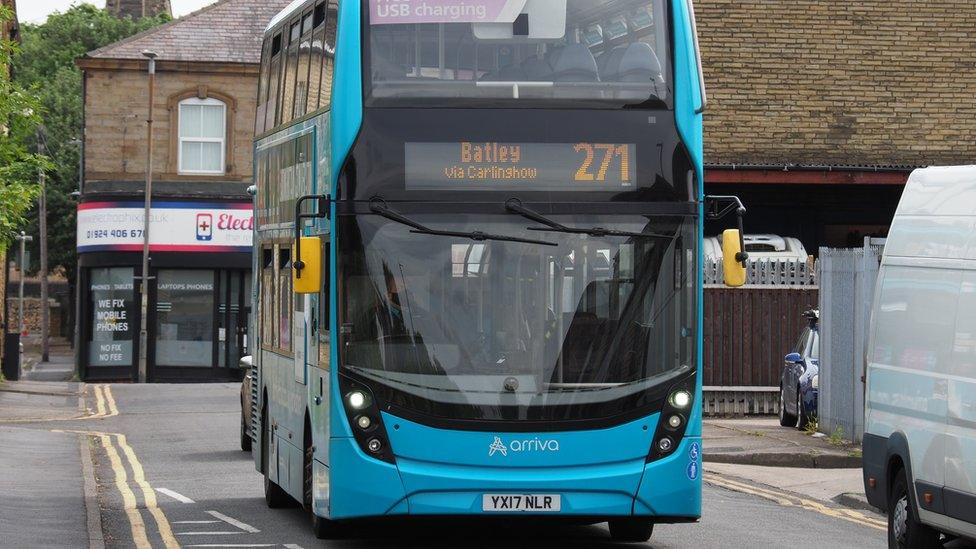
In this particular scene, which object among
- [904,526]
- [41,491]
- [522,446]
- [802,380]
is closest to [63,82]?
[802,380]

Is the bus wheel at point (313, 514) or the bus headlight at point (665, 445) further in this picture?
the bus wheel at point (313, 514)

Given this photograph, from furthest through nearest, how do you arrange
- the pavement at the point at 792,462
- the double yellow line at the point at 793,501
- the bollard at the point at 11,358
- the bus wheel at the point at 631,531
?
the bollard at the point at 11,358 < the pavement at the point at 792,462 < the double yellow line at the point at 793,501 < the bus wheel at the point at 631,531

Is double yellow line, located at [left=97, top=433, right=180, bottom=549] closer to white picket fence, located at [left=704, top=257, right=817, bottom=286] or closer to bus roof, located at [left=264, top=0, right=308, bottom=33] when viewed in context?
bus roof, located at [left=264, top=0, right=308, bottom=33]

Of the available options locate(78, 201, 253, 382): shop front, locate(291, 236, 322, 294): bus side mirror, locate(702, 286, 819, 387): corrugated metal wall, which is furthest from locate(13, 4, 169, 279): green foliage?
locate(291, 236, 322, 294): bus side mirror

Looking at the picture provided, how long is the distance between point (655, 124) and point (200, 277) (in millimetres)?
36738

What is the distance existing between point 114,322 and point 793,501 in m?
32.8

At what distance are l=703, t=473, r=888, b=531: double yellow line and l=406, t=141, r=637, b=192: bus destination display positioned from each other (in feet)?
15.2

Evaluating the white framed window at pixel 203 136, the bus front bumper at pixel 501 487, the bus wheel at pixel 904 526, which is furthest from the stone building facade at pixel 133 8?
the bus wheel at pixel 904 526

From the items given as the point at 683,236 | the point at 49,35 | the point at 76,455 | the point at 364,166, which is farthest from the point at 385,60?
the point at 49,35

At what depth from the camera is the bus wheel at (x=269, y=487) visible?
14.8 meters

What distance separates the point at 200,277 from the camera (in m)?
46.7

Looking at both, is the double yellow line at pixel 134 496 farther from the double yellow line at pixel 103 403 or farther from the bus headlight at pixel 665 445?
the double yellow line at pixel 103 403

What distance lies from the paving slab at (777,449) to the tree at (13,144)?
44.6 feet

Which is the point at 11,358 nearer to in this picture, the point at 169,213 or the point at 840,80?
the point at 169,213
